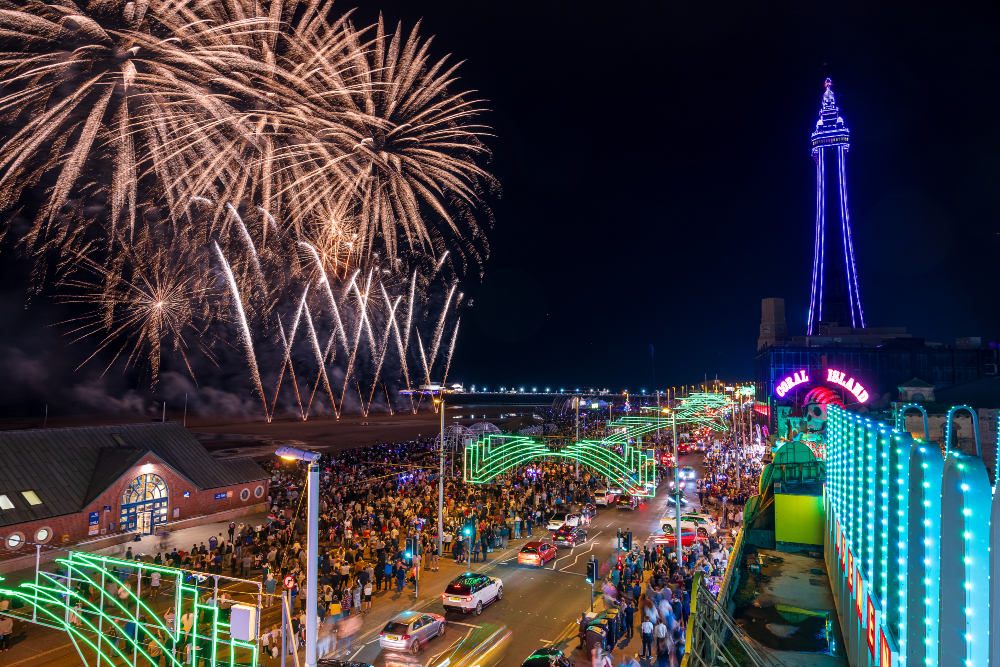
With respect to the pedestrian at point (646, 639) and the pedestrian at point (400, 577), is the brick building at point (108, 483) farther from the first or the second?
the pedestrian at point (646, 639)

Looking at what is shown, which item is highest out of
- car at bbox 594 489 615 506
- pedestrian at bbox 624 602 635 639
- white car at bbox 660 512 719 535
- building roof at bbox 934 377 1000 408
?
building roof at bbox 934 377 1000 408

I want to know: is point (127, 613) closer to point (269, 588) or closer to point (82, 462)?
point (269, 588)

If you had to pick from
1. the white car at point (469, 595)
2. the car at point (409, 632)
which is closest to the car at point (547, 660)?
the car at point (409, 632)

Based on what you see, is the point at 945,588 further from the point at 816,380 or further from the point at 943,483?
the point at 816,380

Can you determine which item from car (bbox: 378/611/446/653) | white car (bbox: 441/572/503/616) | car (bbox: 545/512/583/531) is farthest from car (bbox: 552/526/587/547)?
car (bbox: 378/611/446/653)

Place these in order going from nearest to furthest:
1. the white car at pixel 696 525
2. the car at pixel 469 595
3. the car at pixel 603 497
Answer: the car at pixel 469 595 → the white car at pixel 696 525 → the car at pixel 603 497

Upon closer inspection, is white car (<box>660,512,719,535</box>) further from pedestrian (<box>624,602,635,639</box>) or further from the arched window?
the arched window
